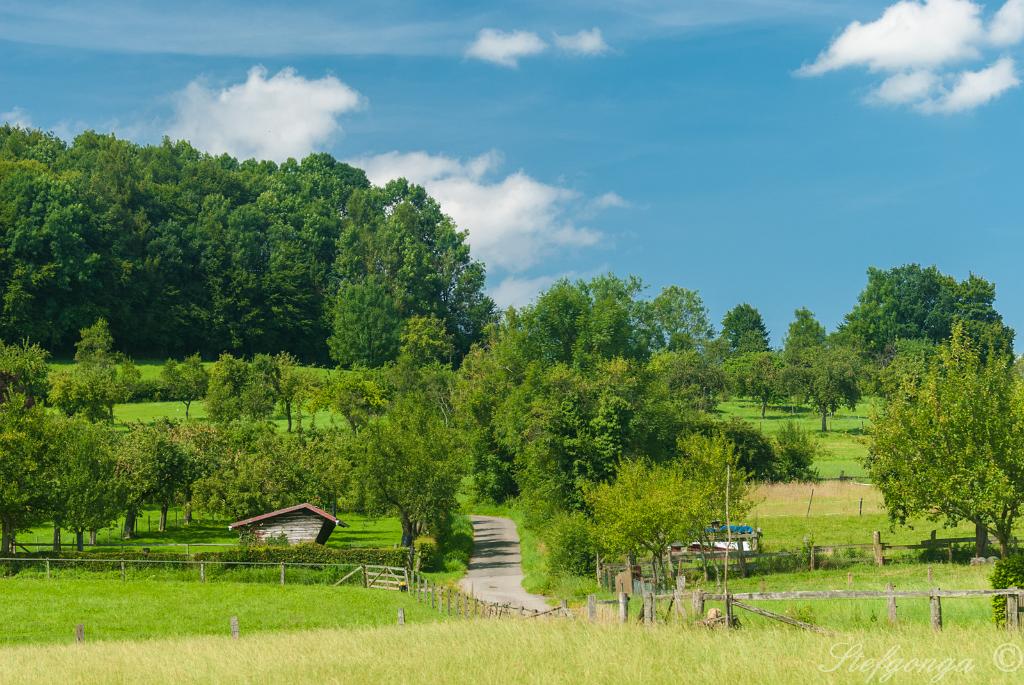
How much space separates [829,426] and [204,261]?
84.7 m

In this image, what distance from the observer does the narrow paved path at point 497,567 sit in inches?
1703

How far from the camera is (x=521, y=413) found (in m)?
69.0

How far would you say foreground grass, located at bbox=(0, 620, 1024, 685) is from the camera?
1659 centimetres

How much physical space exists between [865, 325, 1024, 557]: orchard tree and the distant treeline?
312 feet

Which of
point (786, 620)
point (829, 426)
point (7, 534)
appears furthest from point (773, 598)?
point (829, 426)

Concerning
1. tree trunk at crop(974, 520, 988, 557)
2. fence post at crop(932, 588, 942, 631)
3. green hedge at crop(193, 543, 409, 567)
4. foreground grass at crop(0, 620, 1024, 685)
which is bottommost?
green hedge at crop(193, 543, 409, 567)

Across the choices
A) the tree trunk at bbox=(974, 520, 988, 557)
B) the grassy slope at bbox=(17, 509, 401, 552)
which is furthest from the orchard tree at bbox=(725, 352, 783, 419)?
the tree trunk at bbox=(974, 520, 988, 557)

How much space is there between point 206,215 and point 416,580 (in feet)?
391

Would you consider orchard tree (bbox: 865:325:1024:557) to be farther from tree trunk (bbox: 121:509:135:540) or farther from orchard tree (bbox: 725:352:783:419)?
orchard tree (bbox: 725:352:783:419)

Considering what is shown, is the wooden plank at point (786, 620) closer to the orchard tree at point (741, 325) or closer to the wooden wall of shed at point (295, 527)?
the wooden wall of shed at point (295, 527)

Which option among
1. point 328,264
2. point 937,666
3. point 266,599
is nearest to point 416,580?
point 266,599

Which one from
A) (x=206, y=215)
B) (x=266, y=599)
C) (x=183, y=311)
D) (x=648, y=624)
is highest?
(x=206, y=215)

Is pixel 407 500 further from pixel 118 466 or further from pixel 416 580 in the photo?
pixel 118 466

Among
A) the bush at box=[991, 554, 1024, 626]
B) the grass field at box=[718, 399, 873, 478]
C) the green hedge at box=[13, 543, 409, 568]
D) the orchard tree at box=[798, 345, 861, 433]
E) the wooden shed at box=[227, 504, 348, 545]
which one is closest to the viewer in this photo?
the bush at box=[991, 554, 1024, 626]
